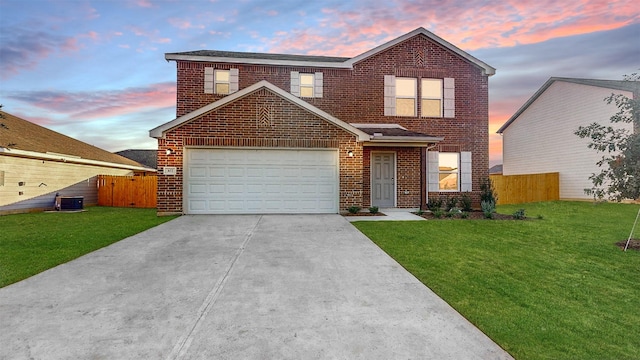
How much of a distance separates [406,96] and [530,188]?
33.9 feet

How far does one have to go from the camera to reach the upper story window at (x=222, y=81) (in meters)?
13.5

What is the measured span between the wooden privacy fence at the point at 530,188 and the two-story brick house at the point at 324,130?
16.5 feet

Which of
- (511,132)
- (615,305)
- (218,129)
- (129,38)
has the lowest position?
(615,305)

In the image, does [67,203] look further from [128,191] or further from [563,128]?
[563,128]

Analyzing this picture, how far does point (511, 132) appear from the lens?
22.4 metres

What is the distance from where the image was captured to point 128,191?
17.6m

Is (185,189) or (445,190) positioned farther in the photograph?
(445,190)

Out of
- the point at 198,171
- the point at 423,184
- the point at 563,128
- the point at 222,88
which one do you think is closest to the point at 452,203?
the point at 423,184

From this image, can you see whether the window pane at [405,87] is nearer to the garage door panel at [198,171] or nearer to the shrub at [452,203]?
the shrub at [452,203]

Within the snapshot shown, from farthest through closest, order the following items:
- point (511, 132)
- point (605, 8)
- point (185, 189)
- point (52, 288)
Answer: point (511, 132) → point (185, 189) → point (605, 8) → point (52, 288)

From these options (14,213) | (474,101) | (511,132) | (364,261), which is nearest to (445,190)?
(474,101)

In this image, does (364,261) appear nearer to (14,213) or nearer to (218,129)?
(218,129)

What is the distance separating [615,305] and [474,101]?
12121 millimetres

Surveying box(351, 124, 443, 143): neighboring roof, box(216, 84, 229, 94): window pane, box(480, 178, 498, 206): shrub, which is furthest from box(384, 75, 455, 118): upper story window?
box(216, 84, 229, 94): window pane
